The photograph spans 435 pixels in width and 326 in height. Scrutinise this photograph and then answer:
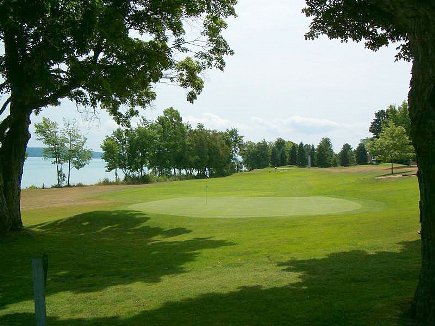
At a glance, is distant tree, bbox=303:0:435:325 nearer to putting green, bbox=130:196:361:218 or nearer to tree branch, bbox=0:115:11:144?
tree branch, bbox=0:115:11:144

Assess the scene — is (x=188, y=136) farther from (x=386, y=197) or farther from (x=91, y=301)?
(x=91, y=301)

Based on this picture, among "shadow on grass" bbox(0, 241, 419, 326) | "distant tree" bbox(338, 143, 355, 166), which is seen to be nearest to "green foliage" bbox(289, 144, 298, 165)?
"distant tree" bbox(338, 143, 355, 166)

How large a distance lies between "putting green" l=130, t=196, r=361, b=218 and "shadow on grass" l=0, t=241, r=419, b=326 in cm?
1510

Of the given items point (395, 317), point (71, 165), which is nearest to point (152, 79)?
point (395, 317)

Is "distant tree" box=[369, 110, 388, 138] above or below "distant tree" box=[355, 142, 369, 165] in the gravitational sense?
above

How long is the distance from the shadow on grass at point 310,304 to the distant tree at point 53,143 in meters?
69.3

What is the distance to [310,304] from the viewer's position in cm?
703

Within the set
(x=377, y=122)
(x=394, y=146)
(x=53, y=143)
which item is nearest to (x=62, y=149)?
(x=53, y=143)

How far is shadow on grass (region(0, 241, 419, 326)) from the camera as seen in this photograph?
6.37 metres

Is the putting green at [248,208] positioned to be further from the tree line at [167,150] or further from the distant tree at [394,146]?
the tree line at [167,150]

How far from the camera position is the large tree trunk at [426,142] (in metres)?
5.82

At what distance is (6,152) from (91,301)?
40.2 feet

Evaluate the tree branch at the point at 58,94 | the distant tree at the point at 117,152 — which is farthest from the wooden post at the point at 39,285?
the distant tree at the point at 117,152

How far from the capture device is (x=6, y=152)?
18.7 meters
